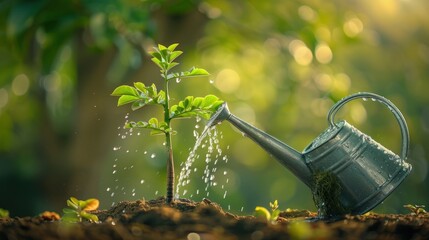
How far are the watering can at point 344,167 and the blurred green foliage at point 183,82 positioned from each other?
97.5 inches

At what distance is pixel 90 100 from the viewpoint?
21.4 feet

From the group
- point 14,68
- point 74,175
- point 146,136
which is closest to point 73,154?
point 74,175

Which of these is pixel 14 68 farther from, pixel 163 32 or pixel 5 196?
pixel 5 196

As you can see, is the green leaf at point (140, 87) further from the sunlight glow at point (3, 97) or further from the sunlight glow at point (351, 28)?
the sunlight glow at point (3, 97)

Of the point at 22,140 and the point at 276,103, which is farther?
the point at 276,103

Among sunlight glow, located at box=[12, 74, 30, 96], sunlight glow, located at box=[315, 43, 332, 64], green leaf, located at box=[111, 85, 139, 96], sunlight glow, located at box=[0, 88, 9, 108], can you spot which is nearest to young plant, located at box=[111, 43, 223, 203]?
green leaf, located at box=[111, 85, 139, 96]

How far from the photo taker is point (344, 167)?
1.97 metres

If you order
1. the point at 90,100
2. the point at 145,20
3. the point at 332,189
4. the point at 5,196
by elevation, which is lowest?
the point at 5,196

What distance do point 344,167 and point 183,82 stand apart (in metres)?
7.47

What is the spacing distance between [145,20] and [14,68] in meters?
2.38

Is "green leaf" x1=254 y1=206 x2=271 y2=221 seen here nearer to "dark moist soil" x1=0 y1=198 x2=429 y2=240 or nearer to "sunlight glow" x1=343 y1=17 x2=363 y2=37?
"dark moist soil" x1=0 y1=198 x2=429 y2=240

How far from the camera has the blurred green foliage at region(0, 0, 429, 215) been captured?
16.4 ft

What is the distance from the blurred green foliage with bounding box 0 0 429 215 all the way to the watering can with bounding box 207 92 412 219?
2477mm

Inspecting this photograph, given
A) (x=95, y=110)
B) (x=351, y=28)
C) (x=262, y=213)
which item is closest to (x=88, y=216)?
(x=262, y=213)
